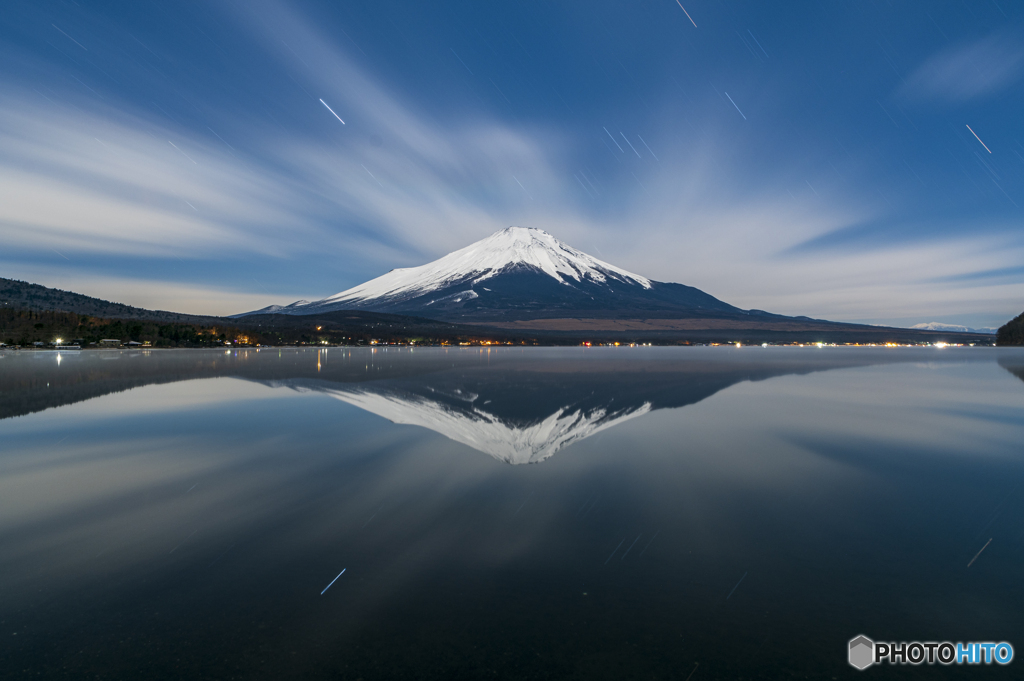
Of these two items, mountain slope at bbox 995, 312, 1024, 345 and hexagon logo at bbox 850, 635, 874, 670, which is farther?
mountain slope at bbox 995, 312, 1024, 345

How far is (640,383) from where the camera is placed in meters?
28.5

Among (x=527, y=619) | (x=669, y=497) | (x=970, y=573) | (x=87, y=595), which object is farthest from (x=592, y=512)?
(x=87, y=595)

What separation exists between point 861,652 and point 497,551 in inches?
139

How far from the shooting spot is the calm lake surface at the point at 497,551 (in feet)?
13.6

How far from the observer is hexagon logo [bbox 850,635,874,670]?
4.15 m
